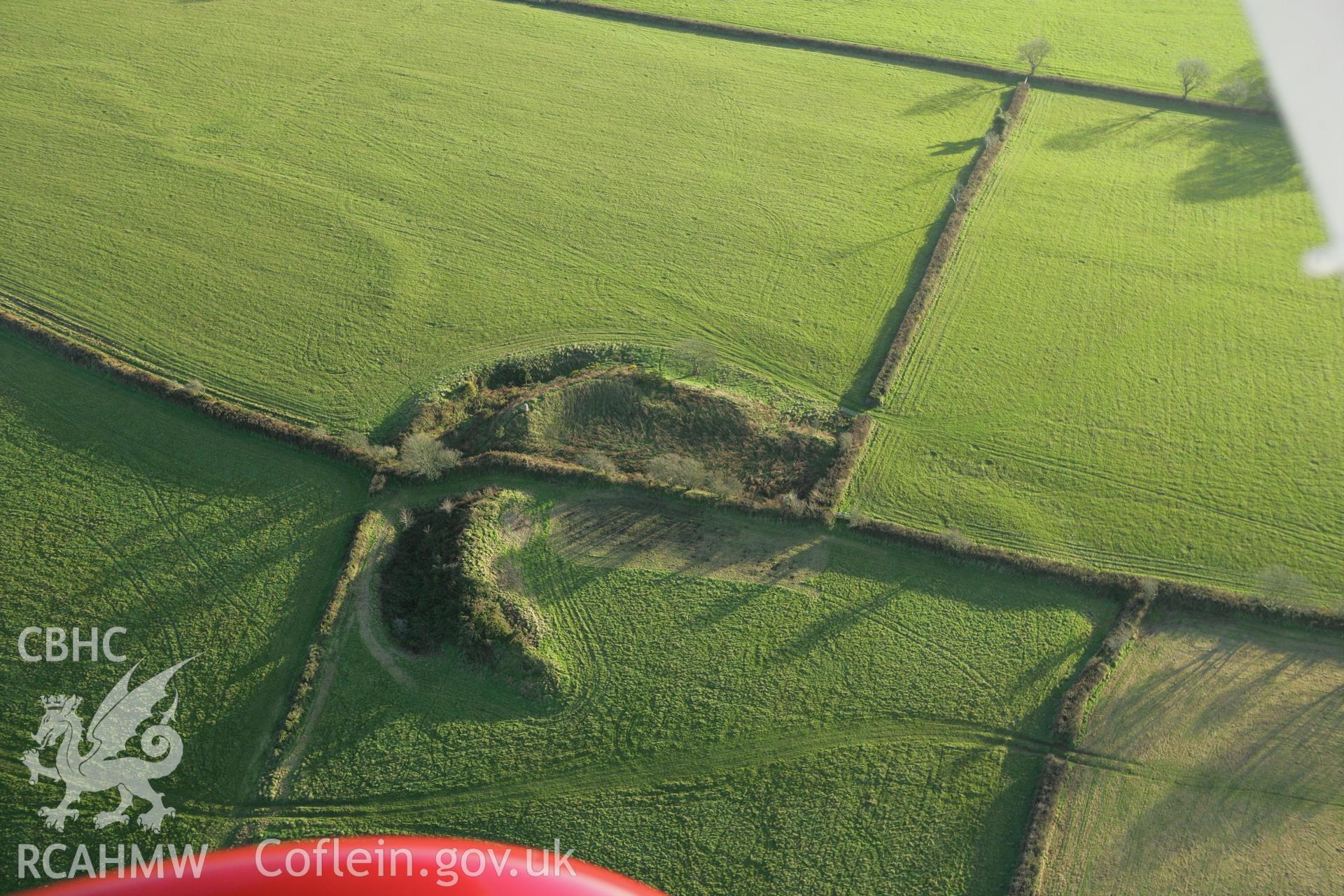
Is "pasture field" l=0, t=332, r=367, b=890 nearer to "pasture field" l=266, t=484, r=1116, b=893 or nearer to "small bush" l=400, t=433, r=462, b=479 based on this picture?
"small bush" l=400, t=433, r=462, b=479

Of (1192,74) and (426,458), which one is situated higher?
(1192,74)

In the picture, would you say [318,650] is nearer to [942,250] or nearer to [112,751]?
[112,751]

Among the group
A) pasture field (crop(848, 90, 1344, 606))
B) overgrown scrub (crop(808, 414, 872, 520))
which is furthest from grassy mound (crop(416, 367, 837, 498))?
pasture field (crop(848, 90, 1344, 606))

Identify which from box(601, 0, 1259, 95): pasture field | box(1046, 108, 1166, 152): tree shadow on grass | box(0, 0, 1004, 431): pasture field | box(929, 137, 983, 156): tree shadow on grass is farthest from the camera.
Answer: box(601, 0, 1259, 95): pasture field

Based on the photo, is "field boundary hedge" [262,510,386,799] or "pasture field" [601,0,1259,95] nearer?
"field boundary hedge" [262,510,386,799]

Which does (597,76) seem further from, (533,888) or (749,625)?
(533,888)

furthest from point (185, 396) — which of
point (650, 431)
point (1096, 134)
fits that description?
point (1096, 134)

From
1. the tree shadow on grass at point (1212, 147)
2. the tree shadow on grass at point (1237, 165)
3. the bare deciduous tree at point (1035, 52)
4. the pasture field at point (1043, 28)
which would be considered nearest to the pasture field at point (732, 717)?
the tree shadow on grass at point (1237, 165)
